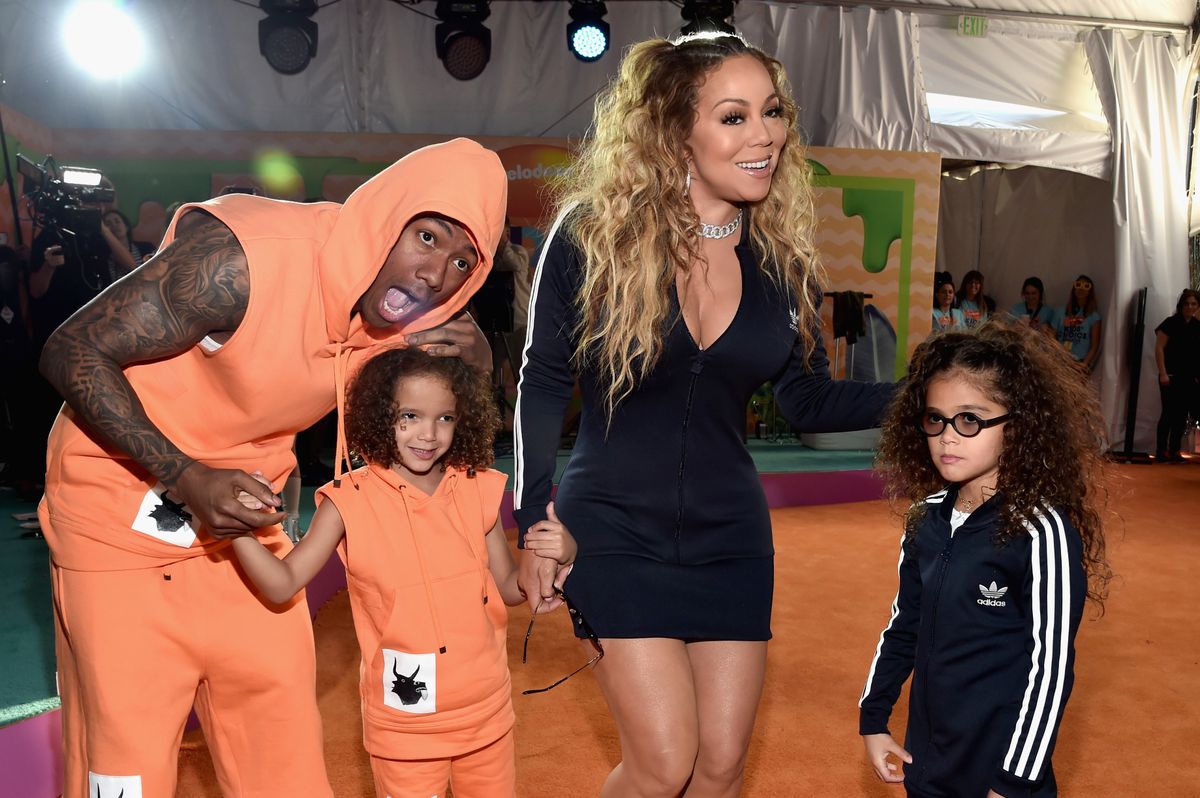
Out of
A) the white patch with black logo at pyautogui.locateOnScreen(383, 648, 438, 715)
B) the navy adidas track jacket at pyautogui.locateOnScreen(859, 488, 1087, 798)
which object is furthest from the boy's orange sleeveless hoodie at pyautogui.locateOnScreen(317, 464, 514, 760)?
Answer: the navy adidas track jacket at pyautogui.locateOnScreen(859, 488, 1087, 798)

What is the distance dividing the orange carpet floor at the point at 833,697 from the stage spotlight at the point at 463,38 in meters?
4.93

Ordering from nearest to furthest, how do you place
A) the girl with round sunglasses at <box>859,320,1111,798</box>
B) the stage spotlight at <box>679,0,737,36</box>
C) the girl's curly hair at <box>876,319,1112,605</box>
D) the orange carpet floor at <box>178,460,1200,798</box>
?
the girl with round sunglasses at <box>859,320,1111,798</box>, the girl's curly hair at <box>876,319,1112,605</box>, the orange carpet floor at <box>178,460,1200,798</box>, the stage spotlight at <box>679,0,737,36</box>

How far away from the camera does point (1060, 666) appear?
1735 millimetres

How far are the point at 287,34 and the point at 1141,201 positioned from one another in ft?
26.3

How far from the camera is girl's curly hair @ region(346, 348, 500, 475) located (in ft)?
7.07

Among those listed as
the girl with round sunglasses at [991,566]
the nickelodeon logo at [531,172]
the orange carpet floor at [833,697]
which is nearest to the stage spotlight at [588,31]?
the nickelodeon logo at [531,172]

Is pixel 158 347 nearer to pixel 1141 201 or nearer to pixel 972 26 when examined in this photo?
pixel 972 26

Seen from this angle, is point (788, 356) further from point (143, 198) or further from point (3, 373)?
point (143, 198)

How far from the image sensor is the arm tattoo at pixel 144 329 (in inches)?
64.8

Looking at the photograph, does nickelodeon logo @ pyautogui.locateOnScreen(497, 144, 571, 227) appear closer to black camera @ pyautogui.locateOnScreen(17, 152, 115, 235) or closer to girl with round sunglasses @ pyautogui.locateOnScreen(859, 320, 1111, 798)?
black camera @ pyautogui.locateOnScreen(17, 152, 115, 235)

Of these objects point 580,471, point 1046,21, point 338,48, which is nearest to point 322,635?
point 580,471

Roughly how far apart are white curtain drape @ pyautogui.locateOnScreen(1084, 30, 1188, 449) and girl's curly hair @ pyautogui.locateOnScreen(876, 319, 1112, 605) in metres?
9.18

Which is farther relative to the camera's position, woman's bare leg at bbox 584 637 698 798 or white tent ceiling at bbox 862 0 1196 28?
white tent ceiling at bbox 862 0 1196 28

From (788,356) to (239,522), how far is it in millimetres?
1109
